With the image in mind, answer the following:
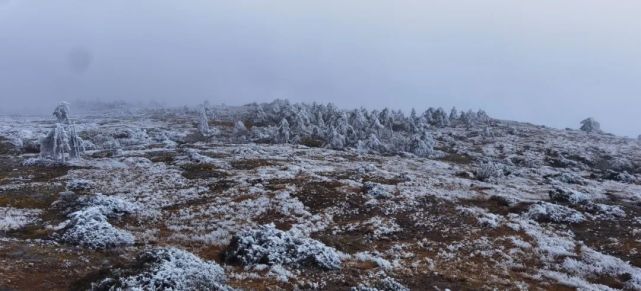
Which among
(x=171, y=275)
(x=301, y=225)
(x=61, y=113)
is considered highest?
(x=61, y=113)

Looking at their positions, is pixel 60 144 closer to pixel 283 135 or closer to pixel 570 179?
pixel 283 135

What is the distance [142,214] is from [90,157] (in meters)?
33.4

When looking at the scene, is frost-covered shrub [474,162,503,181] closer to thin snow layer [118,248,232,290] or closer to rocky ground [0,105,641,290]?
rocky ground [0,105,641,290]

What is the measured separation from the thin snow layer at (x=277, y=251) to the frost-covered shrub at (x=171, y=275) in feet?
7.37

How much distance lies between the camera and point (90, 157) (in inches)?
2574

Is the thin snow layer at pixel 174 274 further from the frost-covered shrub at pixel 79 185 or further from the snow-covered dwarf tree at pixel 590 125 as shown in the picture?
the snow-covered dwarf tree at pixel 590 125

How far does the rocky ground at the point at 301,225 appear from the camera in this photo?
75.3 ft

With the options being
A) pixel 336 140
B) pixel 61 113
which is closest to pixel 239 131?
pixel 336 140

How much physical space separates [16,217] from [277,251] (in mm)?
20609

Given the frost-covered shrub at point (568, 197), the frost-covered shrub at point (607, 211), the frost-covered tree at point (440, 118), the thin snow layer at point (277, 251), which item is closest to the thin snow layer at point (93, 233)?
the thin snow layer at point (277, 251)

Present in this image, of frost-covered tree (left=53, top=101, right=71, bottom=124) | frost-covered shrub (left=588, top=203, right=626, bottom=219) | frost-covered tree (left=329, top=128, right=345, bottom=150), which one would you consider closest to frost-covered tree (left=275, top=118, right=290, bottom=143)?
frost-covered tree (left=329, top=128, right=345, bottom=150)

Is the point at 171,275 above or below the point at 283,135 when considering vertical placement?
above

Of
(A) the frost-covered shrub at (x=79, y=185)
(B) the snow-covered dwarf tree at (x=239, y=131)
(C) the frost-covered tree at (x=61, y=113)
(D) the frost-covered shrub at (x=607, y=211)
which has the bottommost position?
(A) the frost-covered shrub at (x=79, y=185)

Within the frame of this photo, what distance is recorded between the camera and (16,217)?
34156 millimetres
